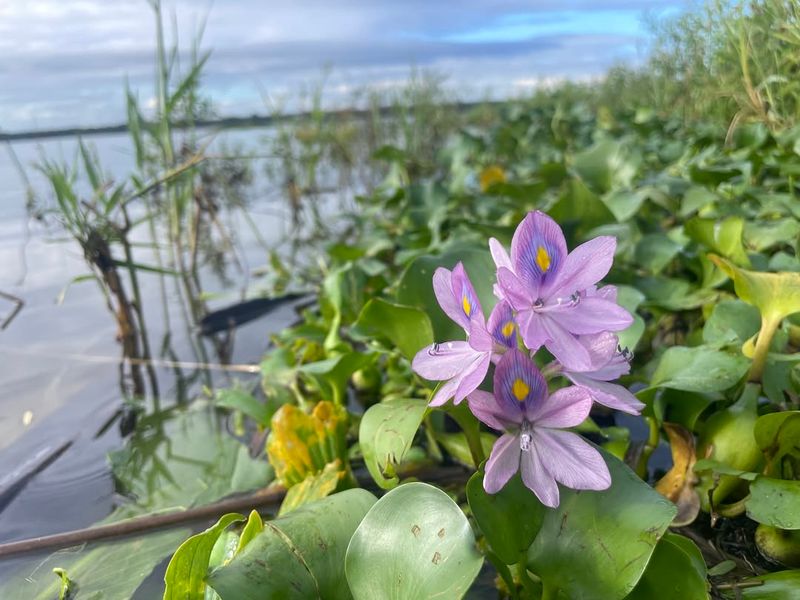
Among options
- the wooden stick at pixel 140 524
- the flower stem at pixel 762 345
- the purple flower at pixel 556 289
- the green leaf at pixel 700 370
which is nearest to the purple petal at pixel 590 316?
the purple flower at pixel 556 289

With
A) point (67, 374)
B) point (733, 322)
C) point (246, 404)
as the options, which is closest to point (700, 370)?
point (733, 322)

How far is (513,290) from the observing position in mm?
662

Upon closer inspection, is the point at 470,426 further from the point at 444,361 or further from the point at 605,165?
the point at 605,165

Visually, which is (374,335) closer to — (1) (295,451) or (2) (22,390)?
(1) (295,451)

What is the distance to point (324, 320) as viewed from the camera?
190 centimetres

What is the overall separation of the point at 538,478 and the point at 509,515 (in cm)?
7

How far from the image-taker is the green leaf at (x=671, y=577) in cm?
72

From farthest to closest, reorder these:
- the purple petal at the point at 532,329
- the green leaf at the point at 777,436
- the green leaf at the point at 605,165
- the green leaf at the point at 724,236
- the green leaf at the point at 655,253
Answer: the green leaf at the point at 605,165 < the green leaf at the point at 655,253 < the green leaf at the point at 724,236 < the green leaf at the point at 777,436 < the purple petal at the point at 532,329

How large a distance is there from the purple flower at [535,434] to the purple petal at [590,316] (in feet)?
0.17

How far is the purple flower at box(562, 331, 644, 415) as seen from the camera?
0.69 m

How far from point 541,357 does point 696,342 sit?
445 mm

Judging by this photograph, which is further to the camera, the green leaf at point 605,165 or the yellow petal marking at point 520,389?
the green leaf at point 605,165

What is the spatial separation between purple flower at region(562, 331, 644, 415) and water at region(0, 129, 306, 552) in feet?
3.53

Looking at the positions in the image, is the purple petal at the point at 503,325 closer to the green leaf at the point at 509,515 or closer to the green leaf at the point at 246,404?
the green leaf at the point at 509,515
